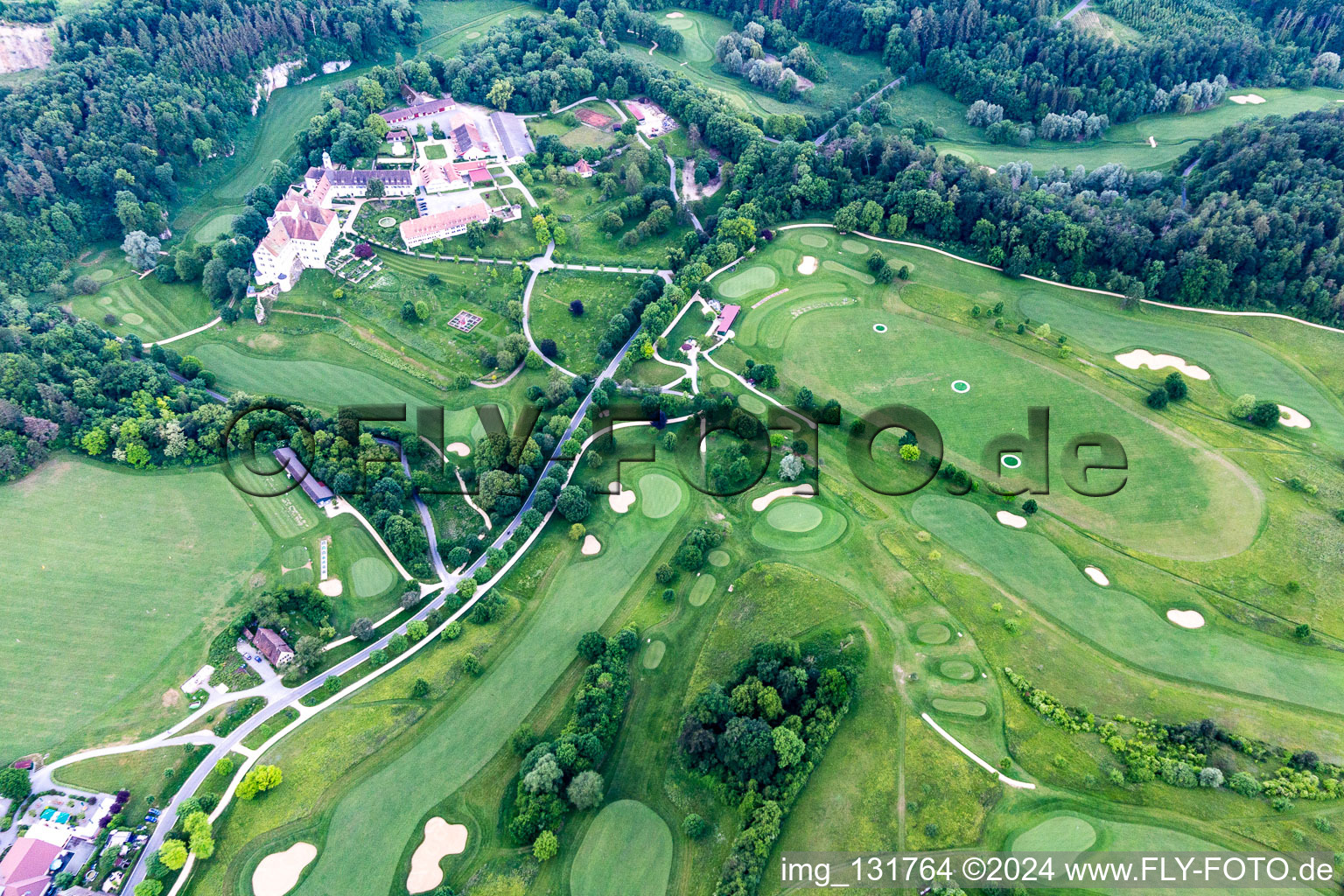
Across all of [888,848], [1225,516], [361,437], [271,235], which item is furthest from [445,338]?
[1225,516]

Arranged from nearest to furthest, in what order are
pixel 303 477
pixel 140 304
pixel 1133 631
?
pixel 1133 631 → pixel 303 477 → pixel 140 304

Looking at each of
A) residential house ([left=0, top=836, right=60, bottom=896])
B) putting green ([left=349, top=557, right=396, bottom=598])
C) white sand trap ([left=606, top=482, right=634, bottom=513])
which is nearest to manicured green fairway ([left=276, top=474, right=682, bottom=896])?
white sand trap ([left=606, top=482, right=634, bottom=513])

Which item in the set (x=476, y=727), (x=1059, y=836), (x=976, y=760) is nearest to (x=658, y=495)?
(x=476, y=727)

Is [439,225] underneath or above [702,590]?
above

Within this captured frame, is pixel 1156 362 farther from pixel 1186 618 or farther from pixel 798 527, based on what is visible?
pixel 798 527

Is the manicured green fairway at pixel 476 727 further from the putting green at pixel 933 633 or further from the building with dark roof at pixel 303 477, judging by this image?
the building with dark roof at pixel 303 477

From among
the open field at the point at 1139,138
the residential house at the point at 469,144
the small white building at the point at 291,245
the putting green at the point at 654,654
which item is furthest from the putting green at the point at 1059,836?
the residential house at the point at 469,144

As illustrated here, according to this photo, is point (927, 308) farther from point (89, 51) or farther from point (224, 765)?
point (89, 51)
